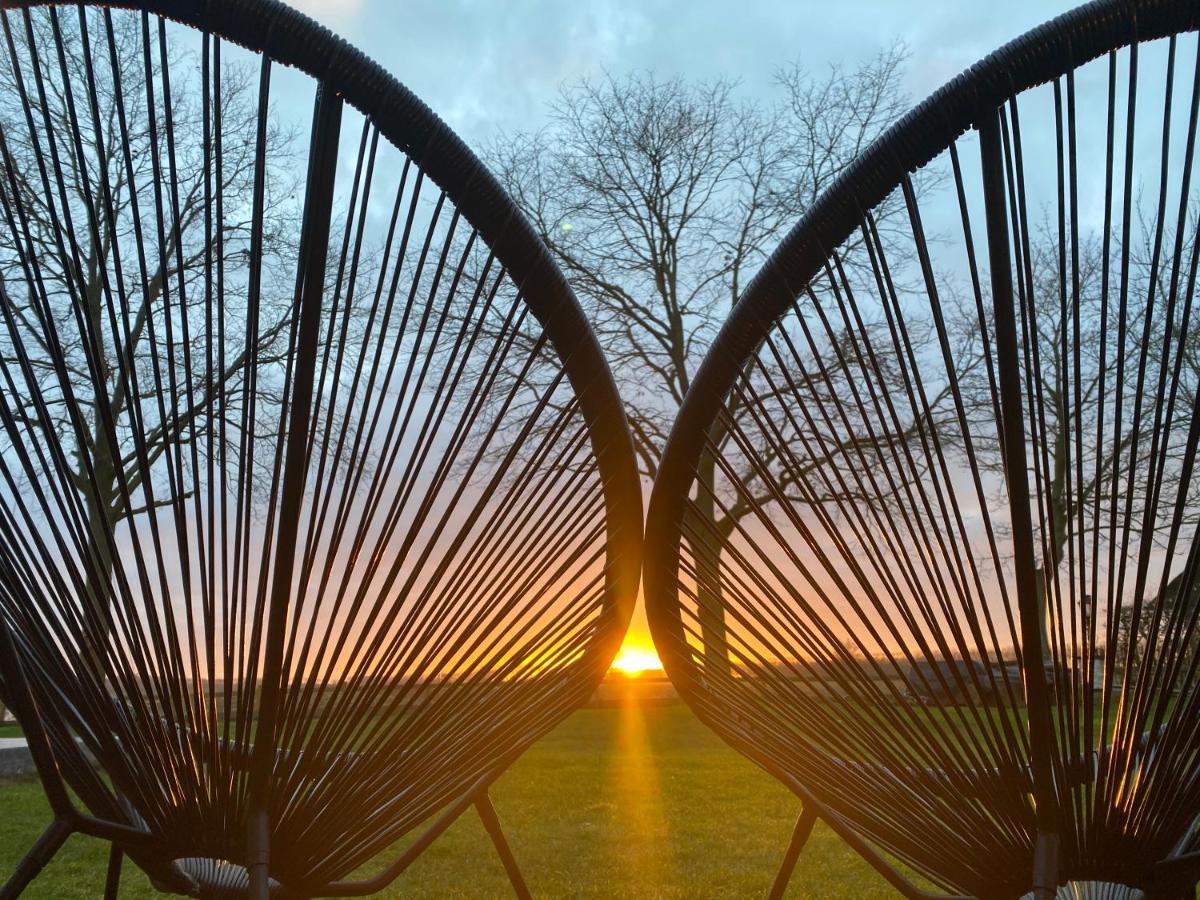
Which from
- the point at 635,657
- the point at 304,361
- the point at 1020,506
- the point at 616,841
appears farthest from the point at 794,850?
the point at 635,657

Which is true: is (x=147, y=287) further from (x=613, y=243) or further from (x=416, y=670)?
(x=613, y=243)

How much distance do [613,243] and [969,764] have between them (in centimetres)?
837

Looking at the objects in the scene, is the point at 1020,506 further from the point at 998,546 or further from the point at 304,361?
the point at 304,361

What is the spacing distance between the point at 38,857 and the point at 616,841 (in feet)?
9.65

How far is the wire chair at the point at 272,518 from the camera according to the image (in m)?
0.96

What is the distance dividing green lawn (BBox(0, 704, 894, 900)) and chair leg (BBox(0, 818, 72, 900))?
209cm

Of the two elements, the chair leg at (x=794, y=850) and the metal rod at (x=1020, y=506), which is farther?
the chair leg at (x=794, y=850)

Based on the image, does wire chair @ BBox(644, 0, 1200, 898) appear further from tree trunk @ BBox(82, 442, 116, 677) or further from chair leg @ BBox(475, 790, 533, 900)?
tree trunk @ BBox(82, 442, 116, 677)

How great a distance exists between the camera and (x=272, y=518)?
1.05 metres

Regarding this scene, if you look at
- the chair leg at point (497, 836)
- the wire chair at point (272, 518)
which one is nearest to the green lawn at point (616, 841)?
the chair leg at point (497, 836)

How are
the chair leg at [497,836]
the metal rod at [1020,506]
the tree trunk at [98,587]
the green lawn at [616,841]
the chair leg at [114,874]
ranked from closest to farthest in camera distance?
the metal rod at [1020,506] < the tree trunk at [98,587] < the chair leg at [114,874] < the chair leg at [497,836] < the green lawn at [616,841]

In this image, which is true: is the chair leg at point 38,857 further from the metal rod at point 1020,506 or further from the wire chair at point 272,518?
the metal rod at point 1020,506

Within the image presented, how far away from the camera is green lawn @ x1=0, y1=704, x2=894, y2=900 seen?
10.1ft

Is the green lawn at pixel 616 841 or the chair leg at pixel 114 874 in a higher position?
the chair leg at pixel 114 874
